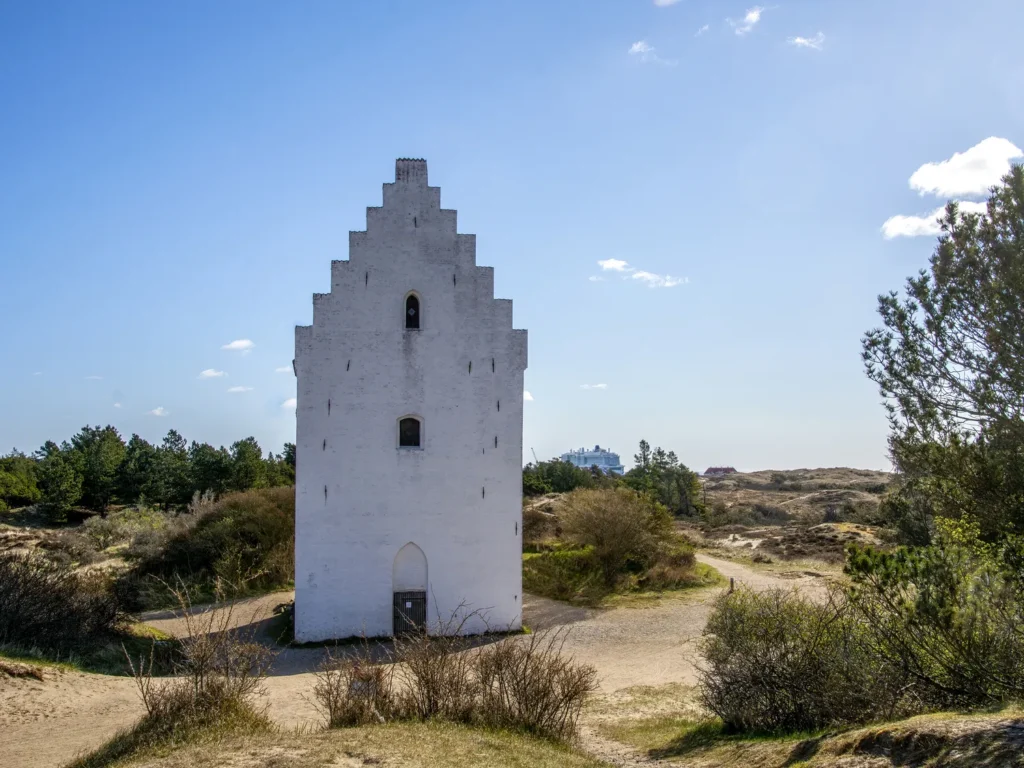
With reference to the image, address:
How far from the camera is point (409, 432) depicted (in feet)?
64.0

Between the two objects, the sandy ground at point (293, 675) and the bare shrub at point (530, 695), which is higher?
the bare shrub at point (530, 695)

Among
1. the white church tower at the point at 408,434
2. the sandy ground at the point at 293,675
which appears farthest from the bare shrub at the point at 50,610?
the white church tower at the point at 408,434

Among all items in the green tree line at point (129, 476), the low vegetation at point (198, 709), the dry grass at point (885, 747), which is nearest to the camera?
the dry grass at point (885, 747)

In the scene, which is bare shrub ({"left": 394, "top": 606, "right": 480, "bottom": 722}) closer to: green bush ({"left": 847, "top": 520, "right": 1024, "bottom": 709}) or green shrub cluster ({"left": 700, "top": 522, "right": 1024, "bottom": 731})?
green shrub cluster ({"left": 700, "top": 522, "right": 1024, "bottom": 731})

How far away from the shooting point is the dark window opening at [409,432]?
19438 mm

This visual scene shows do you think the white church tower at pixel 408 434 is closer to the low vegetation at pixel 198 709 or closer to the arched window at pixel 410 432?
the arched window at pixel 410 432

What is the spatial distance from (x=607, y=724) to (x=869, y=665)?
4.75 m

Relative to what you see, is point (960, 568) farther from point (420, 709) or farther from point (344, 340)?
point (344, 340)

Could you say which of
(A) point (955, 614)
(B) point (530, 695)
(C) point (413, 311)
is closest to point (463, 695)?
(B) point (530, 695)

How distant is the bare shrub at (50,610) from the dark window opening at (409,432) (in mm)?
7658

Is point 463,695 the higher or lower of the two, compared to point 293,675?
higher

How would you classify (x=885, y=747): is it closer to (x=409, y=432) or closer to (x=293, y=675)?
(x=293, y=675)

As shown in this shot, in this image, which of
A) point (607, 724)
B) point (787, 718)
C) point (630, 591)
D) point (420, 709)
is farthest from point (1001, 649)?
point (630, 591)

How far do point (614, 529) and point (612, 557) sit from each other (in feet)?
3.49
